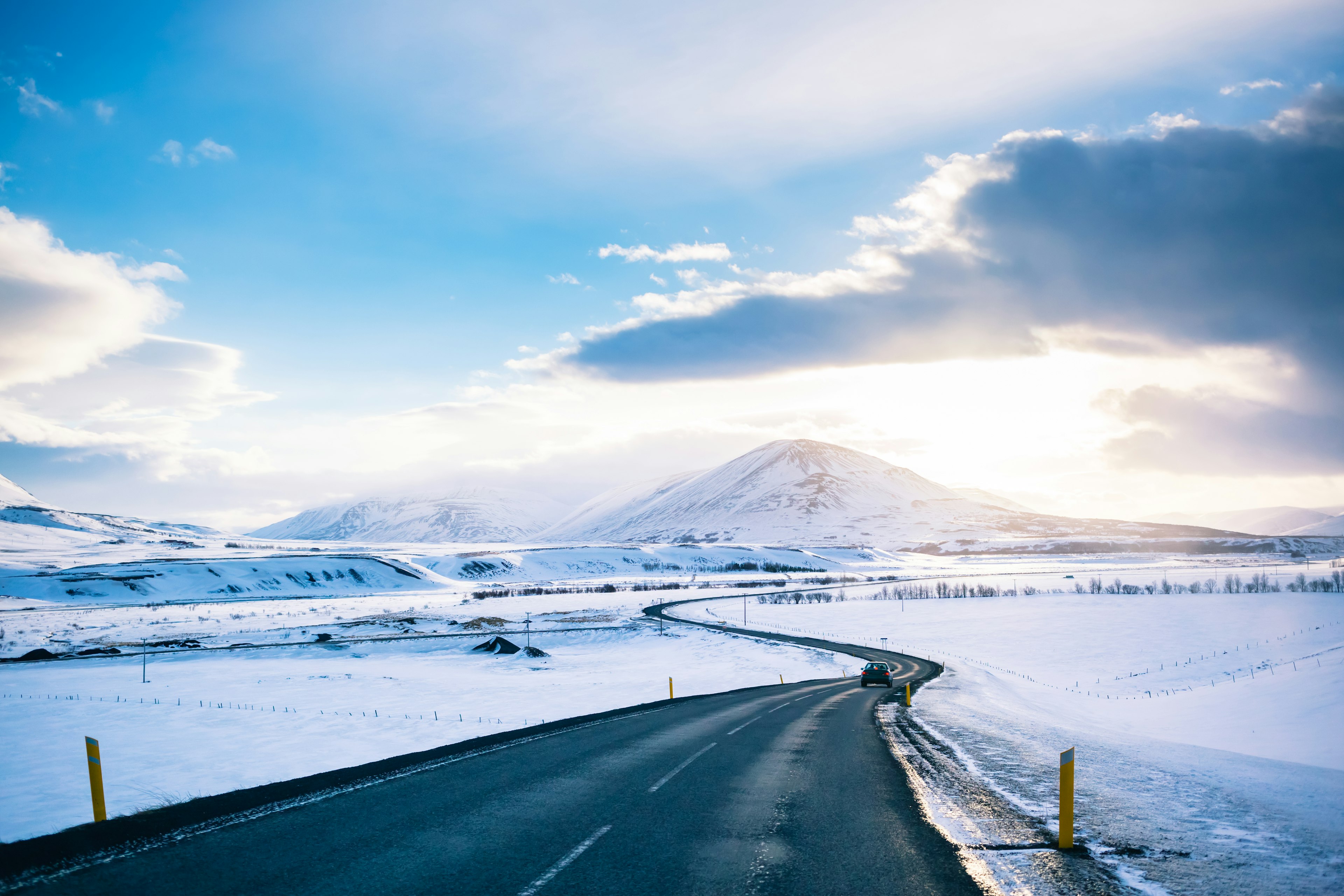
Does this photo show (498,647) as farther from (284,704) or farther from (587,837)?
(587,837)

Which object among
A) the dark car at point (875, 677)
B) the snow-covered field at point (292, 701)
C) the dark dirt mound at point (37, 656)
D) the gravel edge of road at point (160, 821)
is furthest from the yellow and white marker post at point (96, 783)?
the dark dirt mound at point (37, 656)

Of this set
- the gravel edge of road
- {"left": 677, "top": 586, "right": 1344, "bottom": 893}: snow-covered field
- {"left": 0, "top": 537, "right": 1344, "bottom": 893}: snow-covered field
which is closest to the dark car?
{"left": 0, "top": 537, "right": 1344, "bottom": 893}: snow-covered field

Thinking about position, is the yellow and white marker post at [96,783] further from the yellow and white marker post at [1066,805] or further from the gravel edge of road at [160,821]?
the yellow and white marker post at [1066,805]

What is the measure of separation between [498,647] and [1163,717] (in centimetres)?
3784

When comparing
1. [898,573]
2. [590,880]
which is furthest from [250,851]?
[898,573]

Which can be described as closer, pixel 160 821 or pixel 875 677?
pixel 160 821

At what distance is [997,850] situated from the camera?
9336 mm

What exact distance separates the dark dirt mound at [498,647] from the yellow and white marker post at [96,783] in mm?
39646

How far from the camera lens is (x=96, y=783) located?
11180mm

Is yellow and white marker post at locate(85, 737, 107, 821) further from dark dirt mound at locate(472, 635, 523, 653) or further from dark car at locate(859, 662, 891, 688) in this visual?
dark dirt mound at locate(472, 635, 523, 653)

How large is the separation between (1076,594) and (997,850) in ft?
313

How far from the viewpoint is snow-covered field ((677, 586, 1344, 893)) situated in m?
9.96

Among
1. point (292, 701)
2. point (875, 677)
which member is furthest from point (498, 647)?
point (875, 677)

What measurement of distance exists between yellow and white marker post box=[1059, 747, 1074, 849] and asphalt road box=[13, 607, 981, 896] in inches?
60.4
